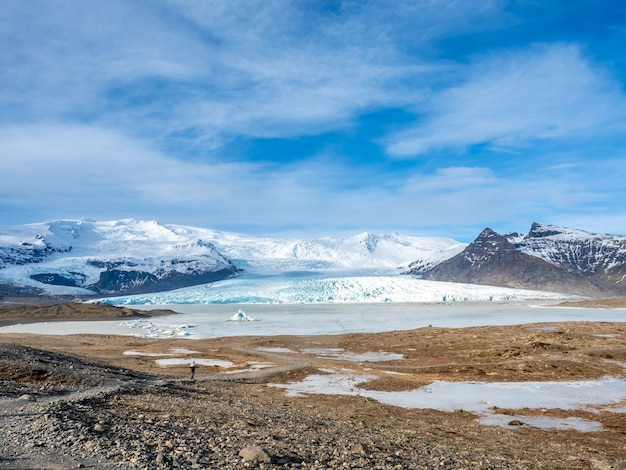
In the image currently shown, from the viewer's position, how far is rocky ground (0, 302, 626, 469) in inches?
376

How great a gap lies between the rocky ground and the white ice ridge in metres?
0.77

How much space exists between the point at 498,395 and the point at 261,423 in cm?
1269

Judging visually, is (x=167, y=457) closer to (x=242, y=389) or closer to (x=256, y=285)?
(x=242, y=389)

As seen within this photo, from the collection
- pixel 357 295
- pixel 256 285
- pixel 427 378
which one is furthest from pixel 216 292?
pixel 427 378

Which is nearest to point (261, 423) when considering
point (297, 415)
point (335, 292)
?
point (297, 415)

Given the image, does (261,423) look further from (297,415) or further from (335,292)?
(335,292)

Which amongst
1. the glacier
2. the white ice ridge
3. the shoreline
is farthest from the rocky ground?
the glacier

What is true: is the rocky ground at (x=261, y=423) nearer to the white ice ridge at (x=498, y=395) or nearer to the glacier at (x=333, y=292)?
the white ice ridge at (x=498, y=395)

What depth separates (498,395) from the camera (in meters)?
22.2

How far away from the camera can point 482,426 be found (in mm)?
16375

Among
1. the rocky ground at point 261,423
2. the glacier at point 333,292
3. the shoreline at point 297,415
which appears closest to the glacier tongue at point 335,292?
the glacier at point 333,292

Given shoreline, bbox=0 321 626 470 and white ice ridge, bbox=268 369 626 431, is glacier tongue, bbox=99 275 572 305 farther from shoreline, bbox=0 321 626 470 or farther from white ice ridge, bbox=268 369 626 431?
white ice ridge, bbox=268 369 626 431

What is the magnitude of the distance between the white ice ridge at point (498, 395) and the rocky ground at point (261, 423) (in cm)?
77

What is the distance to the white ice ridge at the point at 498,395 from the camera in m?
18.0
